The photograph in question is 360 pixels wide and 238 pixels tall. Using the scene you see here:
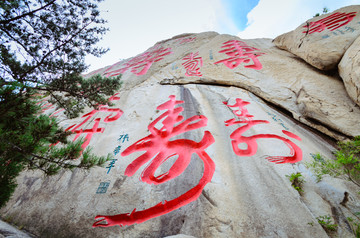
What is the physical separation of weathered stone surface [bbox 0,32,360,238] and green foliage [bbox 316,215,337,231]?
60 millimetres

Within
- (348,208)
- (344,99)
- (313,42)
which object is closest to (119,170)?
(348,208)

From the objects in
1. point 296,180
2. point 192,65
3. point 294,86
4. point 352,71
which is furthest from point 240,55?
point 296,180

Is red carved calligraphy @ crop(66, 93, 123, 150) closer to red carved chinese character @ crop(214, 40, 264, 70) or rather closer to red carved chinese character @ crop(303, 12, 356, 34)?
red carved chinese character @ crop(214, 40, 264, 70)

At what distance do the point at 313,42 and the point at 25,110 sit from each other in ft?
19.9

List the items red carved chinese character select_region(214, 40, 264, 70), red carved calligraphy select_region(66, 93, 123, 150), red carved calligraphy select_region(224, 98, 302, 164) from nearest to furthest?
1. red carved calligraphy select_region(224, 98, 302, 164)
2. red carved calligraphy select_region(66, 93, 123, 150)
3. red carved chinese character select_region(214, 40, 264, 70)

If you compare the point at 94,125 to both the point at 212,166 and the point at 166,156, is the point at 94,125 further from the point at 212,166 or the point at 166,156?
the point at 212,166

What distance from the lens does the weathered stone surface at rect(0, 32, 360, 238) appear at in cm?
178

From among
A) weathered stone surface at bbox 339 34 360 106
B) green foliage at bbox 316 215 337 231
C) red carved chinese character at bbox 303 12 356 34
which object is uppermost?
red carved chinese character at bbox 303 12 356 34

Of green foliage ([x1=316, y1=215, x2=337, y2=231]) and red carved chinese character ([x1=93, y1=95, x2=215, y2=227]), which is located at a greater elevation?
red carved chinese character ([x1=93, y1=95, x2=215, y2=227])

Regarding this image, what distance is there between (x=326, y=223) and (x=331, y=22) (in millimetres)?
5584

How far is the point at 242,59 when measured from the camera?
17.4 ft

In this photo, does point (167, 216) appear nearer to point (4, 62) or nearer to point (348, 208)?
point (348, 208)

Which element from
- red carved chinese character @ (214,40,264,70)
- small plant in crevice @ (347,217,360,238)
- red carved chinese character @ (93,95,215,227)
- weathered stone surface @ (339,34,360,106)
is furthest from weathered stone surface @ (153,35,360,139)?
red carved chinese character @ (93,95,215,227)

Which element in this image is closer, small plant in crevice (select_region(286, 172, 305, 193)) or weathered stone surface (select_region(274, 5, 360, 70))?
small plant in crevice (select_region(286, 172, 305, 193))
